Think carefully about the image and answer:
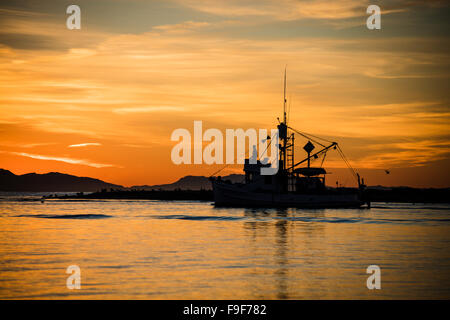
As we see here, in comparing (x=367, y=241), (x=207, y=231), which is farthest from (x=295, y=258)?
(x=207, y=231)

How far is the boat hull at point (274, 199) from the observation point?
3735 inches

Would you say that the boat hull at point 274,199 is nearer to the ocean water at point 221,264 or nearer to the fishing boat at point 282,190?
the fishing boat at point 282,190

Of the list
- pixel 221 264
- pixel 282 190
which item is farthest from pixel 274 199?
pixel 221 264

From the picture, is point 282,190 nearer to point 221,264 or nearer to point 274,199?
point 274,199

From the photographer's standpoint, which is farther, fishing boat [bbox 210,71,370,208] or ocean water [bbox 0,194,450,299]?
fishing boat [bbox 210,71,370,208]

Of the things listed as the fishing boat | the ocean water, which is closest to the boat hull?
the fishing boat

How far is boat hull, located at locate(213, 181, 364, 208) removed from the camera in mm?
94875

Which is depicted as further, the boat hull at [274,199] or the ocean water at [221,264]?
the boat hull at [274,199]

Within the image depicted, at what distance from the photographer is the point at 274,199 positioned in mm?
94812

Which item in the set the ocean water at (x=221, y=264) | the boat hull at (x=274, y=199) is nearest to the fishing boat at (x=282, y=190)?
the boat hull at (x=274, y=199)

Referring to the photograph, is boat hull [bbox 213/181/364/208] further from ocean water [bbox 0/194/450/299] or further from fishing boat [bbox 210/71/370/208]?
ocean water [bbox 0/194/450/299]

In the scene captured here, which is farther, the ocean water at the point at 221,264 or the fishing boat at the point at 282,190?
the fishing boat at the point at 282,190
